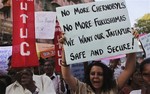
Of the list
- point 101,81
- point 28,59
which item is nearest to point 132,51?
point 101,81

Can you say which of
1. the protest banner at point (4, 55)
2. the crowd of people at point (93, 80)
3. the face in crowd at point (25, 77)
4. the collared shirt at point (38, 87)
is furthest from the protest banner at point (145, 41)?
the protest banner at point (4, 55)

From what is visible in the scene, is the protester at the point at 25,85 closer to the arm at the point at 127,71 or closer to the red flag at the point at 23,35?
the red flag at the point at 23,35

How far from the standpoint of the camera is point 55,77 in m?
5.49

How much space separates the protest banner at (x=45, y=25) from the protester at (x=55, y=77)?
45cm

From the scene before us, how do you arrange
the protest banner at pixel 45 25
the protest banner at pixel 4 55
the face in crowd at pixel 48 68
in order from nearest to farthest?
the face in crowd at pixel 48 68
the protest banner at pixel 45 25
the protest banner at pixel 4 55

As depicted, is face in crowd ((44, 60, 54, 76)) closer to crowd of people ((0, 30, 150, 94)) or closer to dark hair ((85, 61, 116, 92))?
crowd of people ((0, 30, 150, 94))

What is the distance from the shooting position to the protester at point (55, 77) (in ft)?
17.7

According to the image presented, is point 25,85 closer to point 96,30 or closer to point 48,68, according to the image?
point 96,30

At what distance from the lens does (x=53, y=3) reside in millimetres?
30375

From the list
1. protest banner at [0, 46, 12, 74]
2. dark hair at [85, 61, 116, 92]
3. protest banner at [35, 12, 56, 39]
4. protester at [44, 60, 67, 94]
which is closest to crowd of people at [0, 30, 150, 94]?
dark hair at [85, 61, 116, 92]

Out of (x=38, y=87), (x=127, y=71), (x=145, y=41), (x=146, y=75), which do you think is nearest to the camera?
(x=146, y=75)

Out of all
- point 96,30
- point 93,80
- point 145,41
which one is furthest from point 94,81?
point 145,41

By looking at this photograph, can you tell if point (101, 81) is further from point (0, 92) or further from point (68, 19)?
point (0, 92)

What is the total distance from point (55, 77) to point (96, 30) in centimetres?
206
